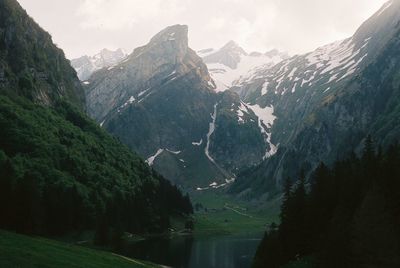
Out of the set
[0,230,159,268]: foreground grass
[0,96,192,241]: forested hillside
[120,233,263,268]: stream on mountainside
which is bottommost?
[120,233,263,268]: stream on mountainside

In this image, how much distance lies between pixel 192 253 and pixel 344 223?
74.2 meters

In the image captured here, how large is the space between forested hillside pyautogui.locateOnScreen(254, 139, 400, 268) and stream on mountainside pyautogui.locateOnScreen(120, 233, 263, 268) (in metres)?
26.7

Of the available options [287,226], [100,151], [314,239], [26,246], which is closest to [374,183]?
[314,239]

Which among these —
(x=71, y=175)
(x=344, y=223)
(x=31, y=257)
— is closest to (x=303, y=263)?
(x=344, y=223)

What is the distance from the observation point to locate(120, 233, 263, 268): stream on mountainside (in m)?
103

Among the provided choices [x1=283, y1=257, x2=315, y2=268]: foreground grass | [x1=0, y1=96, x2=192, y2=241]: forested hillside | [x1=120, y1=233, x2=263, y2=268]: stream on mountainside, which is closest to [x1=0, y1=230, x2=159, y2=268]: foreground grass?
[x1=283, y1=257, x2=315, y2=268]: foreground grass

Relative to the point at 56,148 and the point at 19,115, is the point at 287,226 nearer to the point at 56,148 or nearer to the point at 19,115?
the point at 56,148

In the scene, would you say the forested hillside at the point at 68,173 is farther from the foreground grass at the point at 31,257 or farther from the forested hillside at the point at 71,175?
the foreground grass at the point at 31,257

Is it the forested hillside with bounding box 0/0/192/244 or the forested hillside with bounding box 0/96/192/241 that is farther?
the forested hillside with bounding box 0/96/192/241

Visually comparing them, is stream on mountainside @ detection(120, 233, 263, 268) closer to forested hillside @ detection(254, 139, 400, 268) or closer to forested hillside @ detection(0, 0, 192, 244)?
forested hillside @ detection(0, 0, 192, 244)

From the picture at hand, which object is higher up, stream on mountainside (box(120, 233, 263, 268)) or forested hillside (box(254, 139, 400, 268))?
forested hillside (box(254, 139, 400, 268))

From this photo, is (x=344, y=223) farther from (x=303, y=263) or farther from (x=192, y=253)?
(x=192, y=253)

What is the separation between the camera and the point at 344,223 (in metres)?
52.8

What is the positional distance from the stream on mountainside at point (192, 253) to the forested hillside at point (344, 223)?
1051 inches
